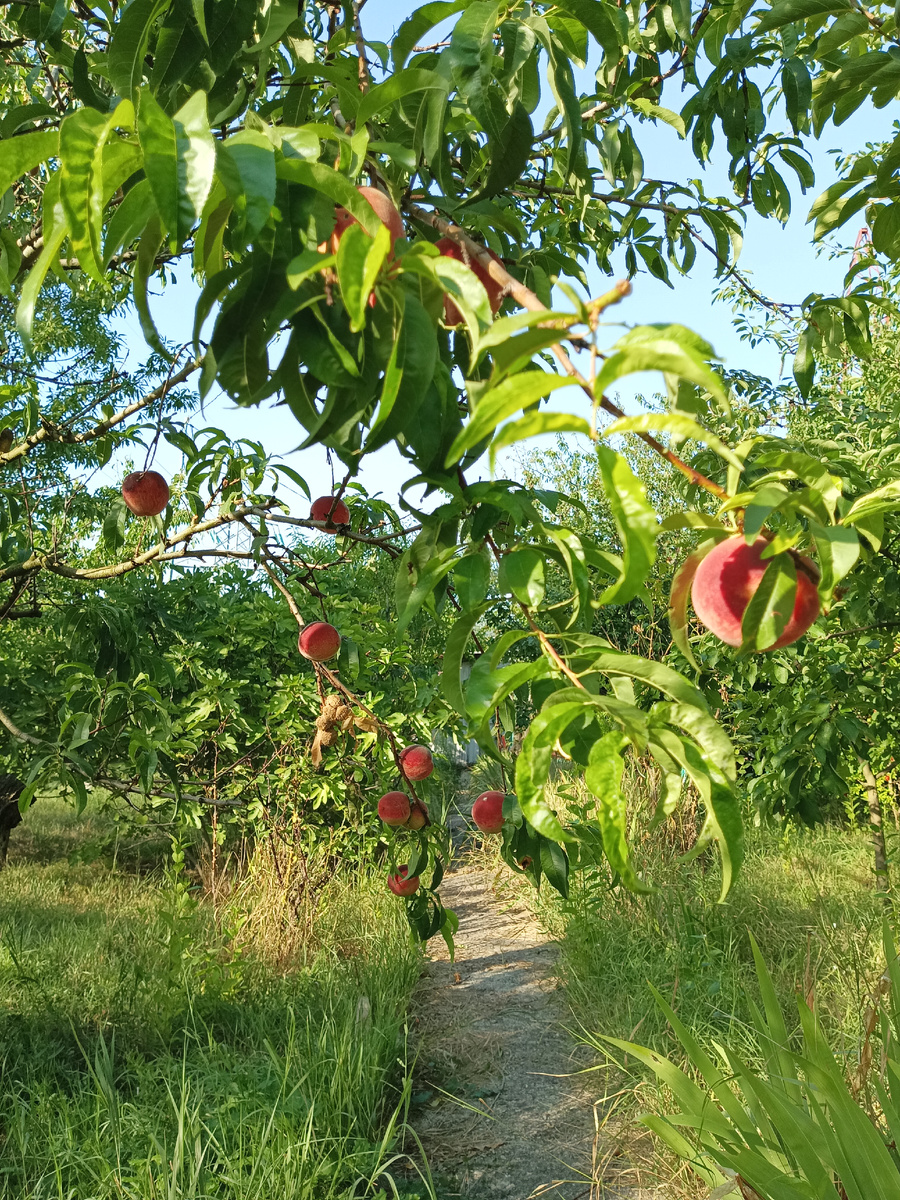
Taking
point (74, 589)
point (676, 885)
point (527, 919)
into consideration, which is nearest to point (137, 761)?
point (74, 589)

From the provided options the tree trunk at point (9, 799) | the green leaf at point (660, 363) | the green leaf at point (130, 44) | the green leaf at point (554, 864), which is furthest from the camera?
the tree trunk at point (9, 799)

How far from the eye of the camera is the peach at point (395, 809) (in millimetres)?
1789

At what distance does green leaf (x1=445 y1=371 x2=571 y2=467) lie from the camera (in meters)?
0.45

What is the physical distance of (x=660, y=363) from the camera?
450mm

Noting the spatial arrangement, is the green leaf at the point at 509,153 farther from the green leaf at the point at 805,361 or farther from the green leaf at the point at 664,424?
the green leaf at the point at 805,361

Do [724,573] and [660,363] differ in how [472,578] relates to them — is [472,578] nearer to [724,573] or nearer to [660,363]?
[724,573]

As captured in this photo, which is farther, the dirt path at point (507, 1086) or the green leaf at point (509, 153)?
the dirt path at point (507, 1086)

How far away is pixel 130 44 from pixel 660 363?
0.62 meters

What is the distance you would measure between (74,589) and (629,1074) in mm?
2228

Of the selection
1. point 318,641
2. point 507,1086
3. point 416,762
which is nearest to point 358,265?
point 318,641

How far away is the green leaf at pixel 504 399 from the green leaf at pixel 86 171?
27 centimetres

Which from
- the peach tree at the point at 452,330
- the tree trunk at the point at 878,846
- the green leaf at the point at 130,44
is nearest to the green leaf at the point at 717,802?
the peach tree at the point at 452,330

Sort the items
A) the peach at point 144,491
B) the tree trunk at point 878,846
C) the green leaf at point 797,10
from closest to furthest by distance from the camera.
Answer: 1. the green leaf at point 797,10
2. the peach at point 144,491
3. the tree trunk at point 878,846

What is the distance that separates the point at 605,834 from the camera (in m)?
0.55
